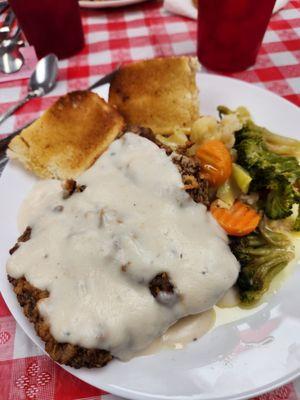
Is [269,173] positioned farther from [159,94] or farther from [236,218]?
[159,94]

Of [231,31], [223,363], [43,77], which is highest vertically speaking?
[231,31]

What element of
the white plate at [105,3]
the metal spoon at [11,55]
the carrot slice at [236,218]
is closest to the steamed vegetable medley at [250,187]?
the carrot slice at [236,218]

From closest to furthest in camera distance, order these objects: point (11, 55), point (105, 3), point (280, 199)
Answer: point (280, 199) → point (11, 55) → point (105, 3)

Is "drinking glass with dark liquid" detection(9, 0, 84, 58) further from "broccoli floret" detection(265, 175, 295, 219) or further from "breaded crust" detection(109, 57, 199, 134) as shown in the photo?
"broccoli floret" detection(265, 175, 295, 219)

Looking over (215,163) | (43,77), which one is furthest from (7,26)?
(215,163)

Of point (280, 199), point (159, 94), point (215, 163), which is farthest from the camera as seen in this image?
point (159, 94)

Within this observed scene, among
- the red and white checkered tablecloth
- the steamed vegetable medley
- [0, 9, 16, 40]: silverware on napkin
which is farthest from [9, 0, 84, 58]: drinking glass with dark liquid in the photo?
the steamed vegetable medley

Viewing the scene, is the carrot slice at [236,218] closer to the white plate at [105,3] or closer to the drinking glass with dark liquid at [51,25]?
the drinking glass with dark liquid at [51,25]

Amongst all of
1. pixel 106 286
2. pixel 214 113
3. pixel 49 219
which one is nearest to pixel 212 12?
pixel 214 113
